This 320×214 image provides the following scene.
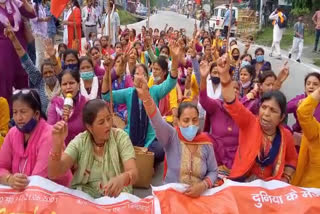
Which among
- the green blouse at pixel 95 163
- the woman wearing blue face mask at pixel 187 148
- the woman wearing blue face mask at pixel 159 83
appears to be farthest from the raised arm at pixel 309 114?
the woman wearing blue face mask at pixel 159 83

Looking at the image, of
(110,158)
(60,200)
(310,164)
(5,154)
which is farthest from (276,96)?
(5,154)

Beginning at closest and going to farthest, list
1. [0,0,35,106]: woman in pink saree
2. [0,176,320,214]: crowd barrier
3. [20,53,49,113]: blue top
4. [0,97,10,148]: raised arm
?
[0,176,320,214]: crowd barrier → [0,97,10,148]: raised arm → [20,53,49,113]: blue top → [0,0,35,106]: woman in pink saree

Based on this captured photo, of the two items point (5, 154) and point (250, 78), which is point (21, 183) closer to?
point (5, 154)

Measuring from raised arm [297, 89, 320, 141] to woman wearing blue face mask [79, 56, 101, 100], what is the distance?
7.71 ft

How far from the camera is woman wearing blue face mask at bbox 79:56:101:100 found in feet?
15.5

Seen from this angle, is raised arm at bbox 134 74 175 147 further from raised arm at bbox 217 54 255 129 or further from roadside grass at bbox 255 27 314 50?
roadside grass at bbox 255 27 314 50

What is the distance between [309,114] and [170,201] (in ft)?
4.06

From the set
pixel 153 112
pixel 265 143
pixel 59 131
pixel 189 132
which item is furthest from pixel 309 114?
pixel 59 131

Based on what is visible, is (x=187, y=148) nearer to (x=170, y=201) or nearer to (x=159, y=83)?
(x=170, y=201)

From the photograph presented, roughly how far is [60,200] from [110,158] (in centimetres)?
49

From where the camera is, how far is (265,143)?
3.32m

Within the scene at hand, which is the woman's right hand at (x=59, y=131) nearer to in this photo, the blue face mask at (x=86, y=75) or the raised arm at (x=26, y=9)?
the blue face mask at (x=86, y=75)

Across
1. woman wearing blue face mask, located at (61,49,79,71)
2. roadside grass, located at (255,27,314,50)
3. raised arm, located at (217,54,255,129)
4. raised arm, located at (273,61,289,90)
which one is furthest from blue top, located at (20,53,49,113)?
roadside grass, located at (255,27,314,50)

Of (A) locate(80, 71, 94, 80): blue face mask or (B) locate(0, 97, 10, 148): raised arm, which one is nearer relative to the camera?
(B) locate(0, 97, 10, 148): raised arm
